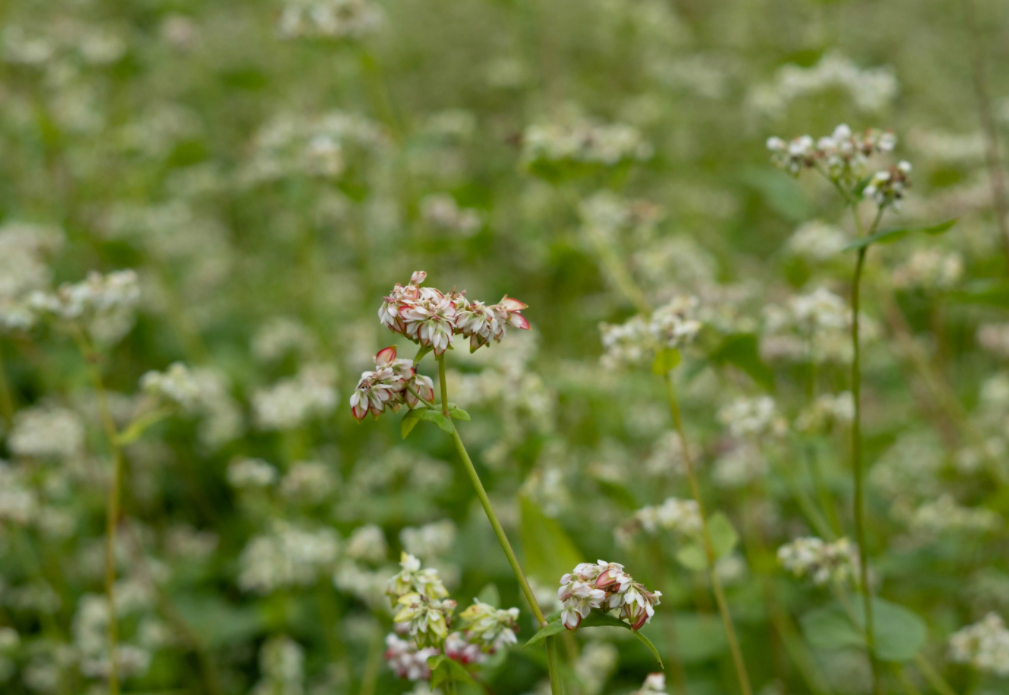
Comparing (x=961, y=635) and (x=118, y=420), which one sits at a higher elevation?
(x=118, y=420)

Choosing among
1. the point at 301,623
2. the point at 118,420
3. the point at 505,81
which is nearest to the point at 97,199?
the point at 118,420

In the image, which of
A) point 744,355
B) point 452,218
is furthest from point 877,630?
point 452,218

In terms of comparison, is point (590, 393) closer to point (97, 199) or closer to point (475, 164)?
point (97, 199)

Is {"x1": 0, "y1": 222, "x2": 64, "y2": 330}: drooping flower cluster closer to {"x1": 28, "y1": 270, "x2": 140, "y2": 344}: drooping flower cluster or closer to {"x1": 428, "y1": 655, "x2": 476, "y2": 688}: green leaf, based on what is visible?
{"x1": 28, "y1": 270, "x2": 140, "y2": 344}: drooping flower cluster

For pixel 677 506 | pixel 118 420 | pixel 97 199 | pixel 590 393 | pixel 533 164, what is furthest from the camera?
pixel 97 199

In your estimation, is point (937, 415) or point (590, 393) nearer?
point (590, 393)

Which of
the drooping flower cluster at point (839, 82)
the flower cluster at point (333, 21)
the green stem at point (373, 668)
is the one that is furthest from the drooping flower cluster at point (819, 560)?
the flower cluster at point (333, 21)
